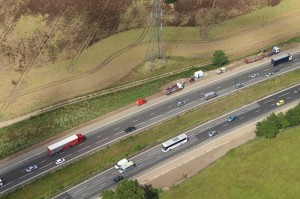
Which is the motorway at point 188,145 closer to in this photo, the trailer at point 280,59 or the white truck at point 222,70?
the trailer at point 280,59

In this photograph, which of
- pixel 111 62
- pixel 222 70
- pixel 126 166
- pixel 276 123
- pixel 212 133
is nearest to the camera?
pixel 126 166

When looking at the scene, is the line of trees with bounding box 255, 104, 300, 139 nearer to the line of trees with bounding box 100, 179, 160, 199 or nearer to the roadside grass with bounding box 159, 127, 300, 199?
the roadside grass with bounding box 159, 127, 300, 199

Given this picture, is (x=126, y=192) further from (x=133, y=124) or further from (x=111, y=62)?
(x=111, y=62)

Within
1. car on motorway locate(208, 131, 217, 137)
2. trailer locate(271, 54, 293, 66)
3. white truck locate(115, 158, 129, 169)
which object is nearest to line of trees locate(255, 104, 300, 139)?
car on motorway locate(208, 131, 217, 137)

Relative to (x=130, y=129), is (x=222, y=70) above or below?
above

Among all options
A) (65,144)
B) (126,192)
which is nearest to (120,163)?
(65,144)

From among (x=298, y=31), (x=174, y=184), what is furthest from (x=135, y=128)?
(x=298, y=31)

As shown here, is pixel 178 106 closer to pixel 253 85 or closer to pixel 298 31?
pixel 253 85
